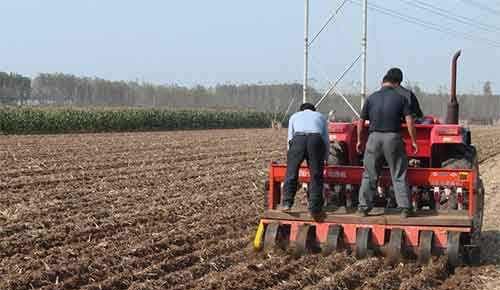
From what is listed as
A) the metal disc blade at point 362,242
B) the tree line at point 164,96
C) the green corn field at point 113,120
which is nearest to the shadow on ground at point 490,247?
the metal disc blade at point 362,242

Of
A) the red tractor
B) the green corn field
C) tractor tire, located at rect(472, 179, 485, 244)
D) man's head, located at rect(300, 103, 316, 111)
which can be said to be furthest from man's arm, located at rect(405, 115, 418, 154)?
the green corn field

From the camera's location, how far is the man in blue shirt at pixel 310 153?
8211 mm

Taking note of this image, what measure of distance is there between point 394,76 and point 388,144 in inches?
30.6

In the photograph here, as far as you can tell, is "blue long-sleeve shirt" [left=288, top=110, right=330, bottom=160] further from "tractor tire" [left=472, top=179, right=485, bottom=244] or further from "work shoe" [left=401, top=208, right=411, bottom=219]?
"tractor tire" [left=472, top=179, right=485, bottom=244]

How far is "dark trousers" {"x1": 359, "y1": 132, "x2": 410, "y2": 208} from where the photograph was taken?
26.1 feet

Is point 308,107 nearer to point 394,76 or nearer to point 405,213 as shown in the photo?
point 394,76

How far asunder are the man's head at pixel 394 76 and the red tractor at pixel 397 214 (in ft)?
2.42

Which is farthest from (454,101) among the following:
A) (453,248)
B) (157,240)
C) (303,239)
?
(157,240)

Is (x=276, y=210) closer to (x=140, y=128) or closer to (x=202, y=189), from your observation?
(x=202, y=189)

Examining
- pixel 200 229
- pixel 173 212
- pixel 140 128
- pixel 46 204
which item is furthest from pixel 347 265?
pixel 140 128

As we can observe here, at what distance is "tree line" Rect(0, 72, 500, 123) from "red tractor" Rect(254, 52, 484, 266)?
63561mm

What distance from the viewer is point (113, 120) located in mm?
46406

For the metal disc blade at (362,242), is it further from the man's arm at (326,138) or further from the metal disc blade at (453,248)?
the man's arm at (326,138)

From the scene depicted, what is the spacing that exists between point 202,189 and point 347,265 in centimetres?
654
